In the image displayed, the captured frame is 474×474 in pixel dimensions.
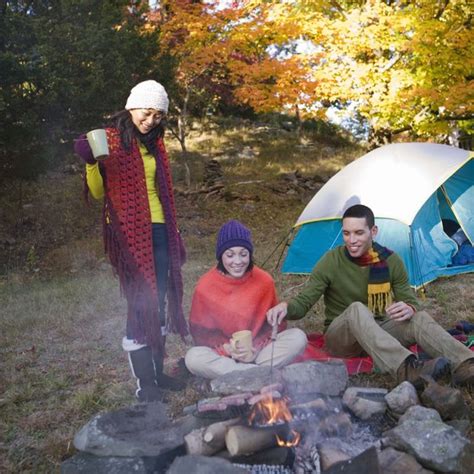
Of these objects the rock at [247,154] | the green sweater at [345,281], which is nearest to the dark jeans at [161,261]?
the green sweater at [345,281]

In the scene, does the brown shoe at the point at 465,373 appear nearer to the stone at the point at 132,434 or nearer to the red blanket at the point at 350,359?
the red blanket at the point at 350,359

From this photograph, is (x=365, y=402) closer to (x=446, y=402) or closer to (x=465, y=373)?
(x=446, y=402)

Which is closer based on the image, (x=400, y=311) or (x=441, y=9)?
(x=400, y=311)

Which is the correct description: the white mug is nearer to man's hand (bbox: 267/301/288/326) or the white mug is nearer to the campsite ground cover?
man's hand (bbox: 267/301/288/326)

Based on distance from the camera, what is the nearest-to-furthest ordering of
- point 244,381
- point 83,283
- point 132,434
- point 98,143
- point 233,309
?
point 132,434
point 98,143
point 244,381
point 233,309
point 83,283

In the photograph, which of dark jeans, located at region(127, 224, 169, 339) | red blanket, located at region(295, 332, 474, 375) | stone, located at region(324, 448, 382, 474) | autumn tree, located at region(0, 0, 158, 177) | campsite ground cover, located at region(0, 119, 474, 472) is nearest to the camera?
stone, located at region(324, 448, 382, 474)

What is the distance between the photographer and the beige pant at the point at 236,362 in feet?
9.81

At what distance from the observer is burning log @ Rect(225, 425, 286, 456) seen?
211 cm

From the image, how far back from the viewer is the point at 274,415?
2297 mm

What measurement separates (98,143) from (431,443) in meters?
1.92

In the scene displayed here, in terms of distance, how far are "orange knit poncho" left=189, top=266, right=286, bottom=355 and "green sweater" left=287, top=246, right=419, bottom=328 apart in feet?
1.10

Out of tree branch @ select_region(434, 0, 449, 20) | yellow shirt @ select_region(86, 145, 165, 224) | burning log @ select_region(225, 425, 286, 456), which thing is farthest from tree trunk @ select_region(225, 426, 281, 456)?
tree branch @ select_region(434, 0, 449, 20)

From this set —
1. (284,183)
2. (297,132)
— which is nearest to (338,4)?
(284,183)

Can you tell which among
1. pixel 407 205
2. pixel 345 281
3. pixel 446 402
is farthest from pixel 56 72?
pixel 446 402
